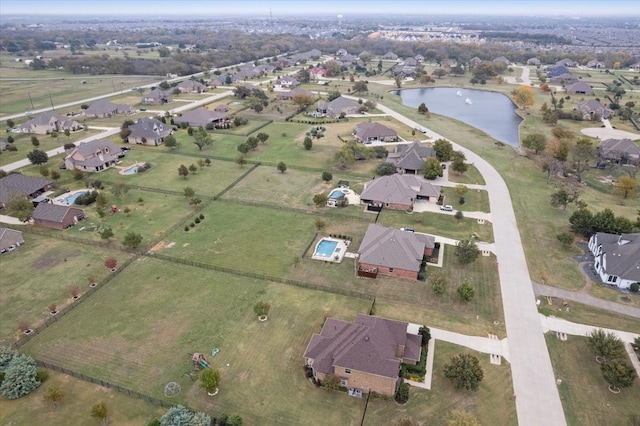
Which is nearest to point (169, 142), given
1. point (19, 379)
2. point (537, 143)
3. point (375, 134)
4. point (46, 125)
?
point (46, 125)

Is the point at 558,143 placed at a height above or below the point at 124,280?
above

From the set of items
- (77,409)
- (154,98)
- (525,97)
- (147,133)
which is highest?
(525,97)

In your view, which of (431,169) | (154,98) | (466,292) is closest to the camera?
(466,292)

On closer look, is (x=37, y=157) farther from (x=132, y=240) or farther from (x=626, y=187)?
(x=626, y=187)

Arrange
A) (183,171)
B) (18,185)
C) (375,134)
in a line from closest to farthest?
(18,185) < (183,171) < (375,134)

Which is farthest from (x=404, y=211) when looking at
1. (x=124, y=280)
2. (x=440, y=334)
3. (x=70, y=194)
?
(x=70, y=194)

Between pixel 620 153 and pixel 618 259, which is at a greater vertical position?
pixel 620 153

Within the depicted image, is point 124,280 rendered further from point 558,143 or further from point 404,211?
point 558,143

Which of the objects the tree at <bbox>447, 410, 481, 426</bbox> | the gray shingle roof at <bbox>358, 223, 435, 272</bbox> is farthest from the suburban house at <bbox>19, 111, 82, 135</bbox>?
the tree at <bbox>447, 410, 481, 426</bbox>
